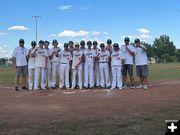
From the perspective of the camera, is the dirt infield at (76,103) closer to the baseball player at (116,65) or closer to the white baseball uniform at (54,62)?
the baseball player at (116,65)

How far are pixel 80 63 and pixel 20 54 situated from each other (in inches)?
90.2

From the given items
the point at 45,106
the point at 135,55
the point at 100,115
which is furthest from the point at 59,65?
the point at 100,115

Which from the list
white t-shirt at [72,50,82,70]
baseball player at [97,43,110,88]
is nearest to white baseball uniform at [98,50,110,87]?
baseball player at [97,43,110,88]

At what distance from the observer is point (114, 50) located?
48.7 ft

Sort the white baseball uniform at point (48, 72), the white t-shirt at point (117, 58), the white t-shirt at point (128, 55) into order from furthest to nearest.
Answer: the white baseball uniform at point (48, 72), the white t-shirt at point (128, 55), the white t-shirt at point (117, 58)

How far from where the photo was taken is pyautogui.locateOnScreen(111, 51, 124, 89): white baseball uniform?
14.7 m

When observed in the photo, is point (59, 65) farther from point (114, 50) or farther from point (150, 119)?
point (150, 119)

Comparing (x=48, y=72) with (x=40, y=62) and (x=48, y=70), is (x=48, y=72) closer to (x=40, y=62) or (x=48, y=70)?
(x=48, y=70)

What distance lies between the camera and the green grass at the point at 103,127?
734 cm

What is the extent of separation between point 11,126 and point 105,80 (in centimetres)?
769

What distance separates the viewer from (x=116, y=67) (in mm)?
14773

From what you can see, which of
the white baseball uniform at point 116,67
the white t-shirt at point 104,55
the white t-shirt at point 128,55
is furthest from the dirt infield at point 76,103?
the white t-shirt at point 104,55

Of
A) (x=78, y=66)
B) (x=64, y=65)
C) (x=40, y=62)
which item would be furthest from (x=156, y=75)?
(x=40, y=62)

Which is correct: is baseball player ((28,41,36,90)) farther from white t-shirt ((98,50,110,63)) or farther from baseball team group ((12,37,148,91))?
white t-shirt ((98,50,110,63))
